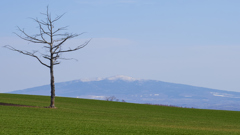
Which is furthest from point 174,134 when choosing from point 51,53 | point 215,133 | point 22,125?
point 51,53

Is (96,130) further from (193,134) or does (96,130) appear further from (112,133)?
(193,134)

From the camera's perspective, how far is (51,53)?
37188mm

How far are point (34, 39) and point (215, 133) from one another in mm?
21177

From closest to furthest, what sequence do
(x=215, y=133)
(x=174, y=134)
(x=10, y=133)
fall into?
(x=10, y=133)
(x=174, y=134)
(x=215, y=133)

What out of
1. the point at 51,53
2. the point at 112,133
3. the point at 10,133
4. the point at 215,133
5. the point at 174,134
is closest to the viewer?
the point at 10,133

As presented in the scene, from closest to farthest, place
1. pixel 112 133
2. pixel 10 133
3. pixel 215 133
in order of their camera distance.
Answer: pixel 10 133, pixel 112 133, pixel 215 133

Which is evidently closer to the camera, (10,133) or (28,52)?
(10,133)

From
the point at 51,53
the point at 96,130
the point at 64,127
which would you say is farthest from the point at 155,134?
the point at 51,53

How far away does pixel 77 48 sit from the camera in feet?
128

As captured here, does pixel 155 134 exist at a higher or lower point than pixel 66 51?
lower

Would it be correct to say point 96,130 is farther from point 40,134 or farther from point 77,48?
point 77,48

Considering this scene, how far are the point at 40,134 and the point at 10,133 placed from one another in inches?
47.7

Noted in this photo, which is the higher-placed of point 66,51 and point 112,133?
point 66,51

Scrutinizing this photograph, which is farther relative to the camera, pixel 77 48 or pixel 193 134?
pixel 77 48
